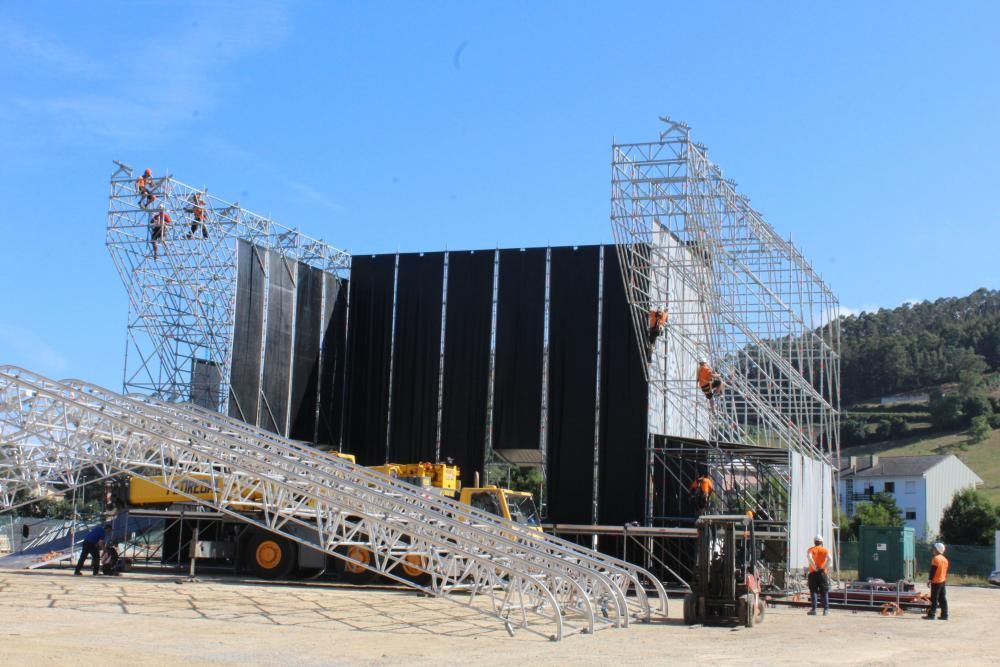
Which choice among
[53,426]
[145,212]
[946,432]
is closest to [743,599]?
[53,426]

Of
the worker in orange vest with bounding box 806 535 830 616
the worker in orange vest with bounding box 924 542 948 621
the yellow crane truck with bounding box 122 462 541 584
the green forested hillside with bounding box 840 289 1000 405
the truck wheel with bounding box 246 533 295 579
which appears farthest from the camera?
the green forested hillside with bounding box 840 289 1000 405

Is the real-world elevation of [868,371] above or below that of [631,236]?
above

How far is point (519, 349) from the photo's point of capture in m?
33.7

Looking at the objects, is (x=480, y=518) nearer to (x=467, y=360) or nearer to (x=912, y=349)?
(x=467, y=360)

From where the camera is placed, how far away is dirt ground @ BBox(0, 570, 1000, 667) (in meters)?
13.1

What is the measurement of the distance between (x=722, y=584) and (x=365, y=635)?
6186mm

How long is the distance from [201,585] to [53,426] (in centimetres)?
480

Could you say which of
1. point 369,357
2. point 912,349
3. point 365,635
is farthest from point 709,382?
point 912,349

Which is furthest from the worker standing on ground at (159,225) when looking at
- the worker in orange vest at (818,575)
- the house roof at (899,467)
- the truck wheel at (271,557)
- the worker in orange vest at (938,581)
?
the house roof at (899,467)

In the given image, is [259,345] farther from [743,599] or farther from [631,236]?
[743,599]

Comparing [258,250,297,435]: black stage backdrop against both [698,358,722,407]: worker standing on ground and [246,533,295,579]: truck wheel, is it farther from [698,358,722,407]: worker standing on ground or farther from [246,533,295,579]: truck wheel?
[698,358,722,407]: worker standing on ground

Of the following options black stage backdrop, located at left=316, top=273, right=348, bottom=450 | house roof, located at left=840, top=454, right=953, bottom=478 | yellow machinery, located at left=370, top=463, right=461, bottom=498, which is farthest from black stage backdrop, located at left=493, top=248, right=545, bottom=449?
house roof, located at left=840, top=454, right=953, bottom=478

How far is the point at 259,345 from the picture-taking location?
32.8 m

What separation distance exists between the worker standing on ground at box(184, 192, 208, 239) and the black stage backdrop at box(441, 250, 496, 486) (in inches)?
310
